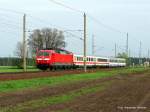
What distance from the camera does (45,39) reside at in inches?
5394

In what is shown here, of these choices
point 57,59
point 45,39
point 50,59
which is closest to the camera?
point 50,59

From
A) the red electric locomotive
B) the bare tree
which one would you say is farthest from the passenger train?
the bare tree

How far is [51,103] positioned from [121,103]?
2887mm

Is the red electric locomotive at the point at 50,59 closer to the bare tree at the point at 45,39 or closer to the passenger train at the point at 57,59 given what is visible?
the passenger train at the point at 57,59

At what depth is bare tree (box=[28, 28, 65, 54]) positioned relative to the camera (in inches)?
5335

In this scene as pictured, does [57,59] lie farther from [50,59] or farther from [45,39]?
[45,39]

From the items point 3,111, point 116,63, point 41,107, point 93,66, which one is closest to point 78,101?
point 41,107

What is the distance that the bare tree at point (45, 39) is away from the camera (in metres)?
136

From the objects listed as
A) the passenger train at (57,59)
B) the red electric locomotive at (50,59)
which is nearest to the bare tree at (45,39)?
the passenger train at (57,59)

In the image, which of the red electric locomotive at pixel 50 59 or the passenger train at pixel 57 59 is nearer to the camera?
the red electric locomotive at pixel 50 59

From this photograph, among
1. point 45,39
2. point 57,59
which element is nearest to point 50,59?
point 57,59

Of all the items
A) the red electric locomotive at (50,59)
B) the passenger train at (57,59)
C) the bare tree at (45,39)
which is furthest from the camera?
the bare tree at (45,39)

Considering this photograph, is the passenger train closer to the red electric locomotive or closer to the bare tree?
the red electric locomotive

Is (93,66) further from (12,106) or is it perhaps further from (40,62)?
(12,106)
